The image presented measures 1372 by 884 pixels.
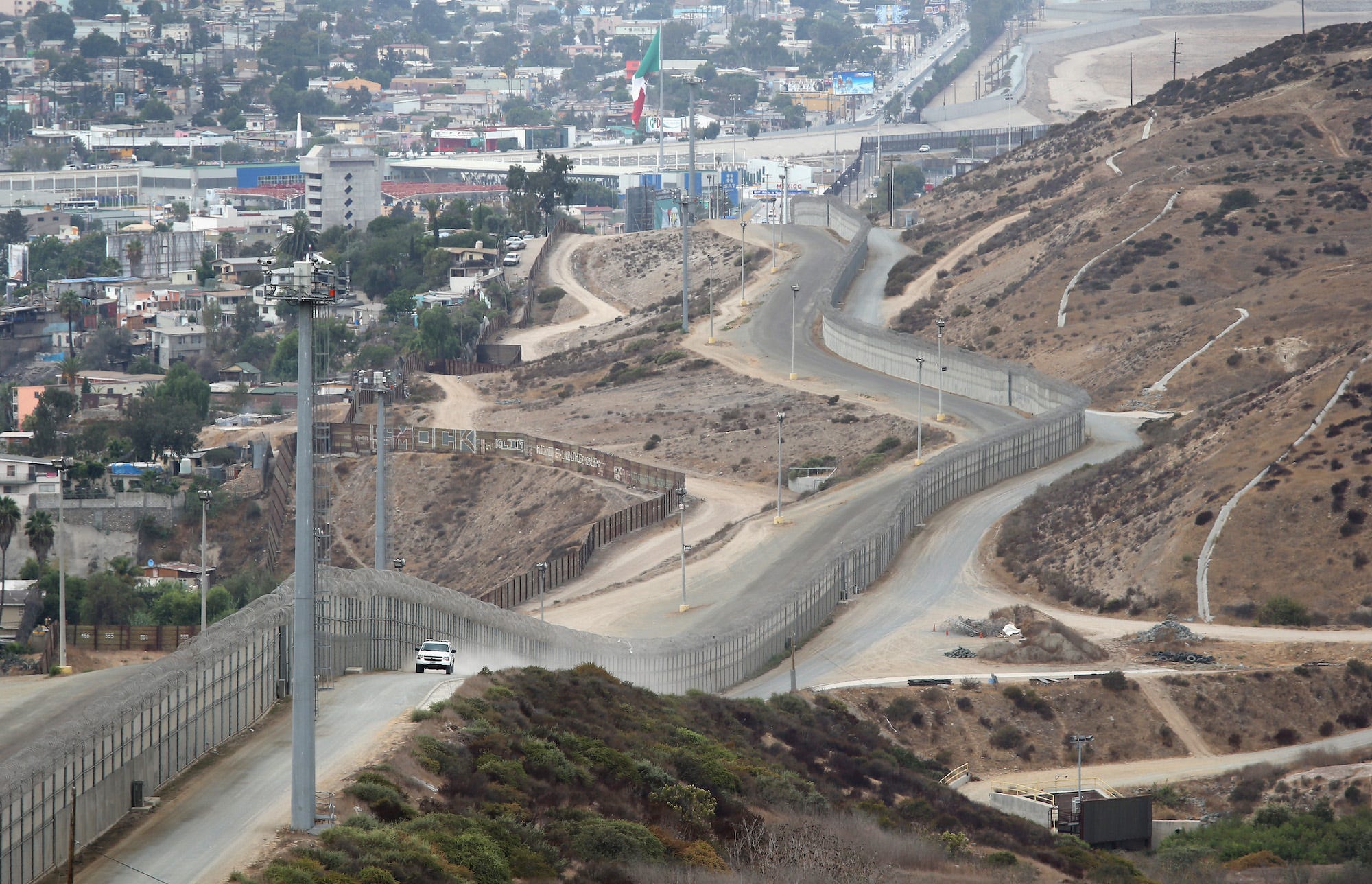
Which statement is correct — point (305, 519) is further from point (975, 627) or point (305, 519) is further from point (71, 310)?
point (71, 310)

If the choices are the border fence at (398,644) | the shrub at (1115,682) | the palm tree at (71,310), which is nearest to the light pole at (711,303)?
the border fence at (398,644)

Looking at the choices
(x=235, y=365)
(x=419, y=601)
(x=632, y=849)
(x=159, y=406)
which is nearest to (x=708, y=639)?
(x=419, y=601)

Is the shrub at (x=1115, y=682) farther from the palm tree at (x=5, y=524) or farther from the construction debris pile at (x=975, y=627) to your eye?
the palm tree at (x=5, y=524)

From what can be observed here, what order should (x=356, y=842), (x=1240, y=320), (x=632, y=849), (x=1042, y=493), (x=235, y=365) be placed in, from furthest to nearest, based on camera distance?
(x=235, y=365), (x=1240, y=320), (x=1042, y=493), (x=632, y=849), (x=356, y=842)

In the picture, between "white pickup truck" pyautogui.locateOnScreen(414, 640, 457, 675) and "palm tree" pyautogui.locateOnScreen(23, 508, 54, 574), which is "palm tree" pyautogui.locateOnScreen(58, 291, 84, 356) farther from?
"white pickup truck" pyautogui.locateOnScreen(414, 640, 457, 675)

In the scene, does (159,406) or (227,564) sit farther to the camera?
(159,406)

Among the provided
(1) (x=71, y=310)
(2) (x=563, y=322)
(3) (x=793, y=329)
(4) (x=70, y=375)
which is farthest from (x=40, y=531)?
(1) (x=71, y=310)

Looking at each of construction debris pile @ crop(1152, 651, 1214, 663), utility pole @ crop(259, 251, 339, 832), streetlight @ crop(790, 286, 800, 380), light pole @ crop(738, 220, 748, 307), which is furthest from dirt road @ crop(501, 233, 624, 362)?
utility pole @ crop(259, 251, 339, 832)

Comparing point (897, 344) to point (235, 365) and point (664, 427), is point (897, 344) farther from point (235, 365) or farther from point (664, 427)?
point (235, 365)
